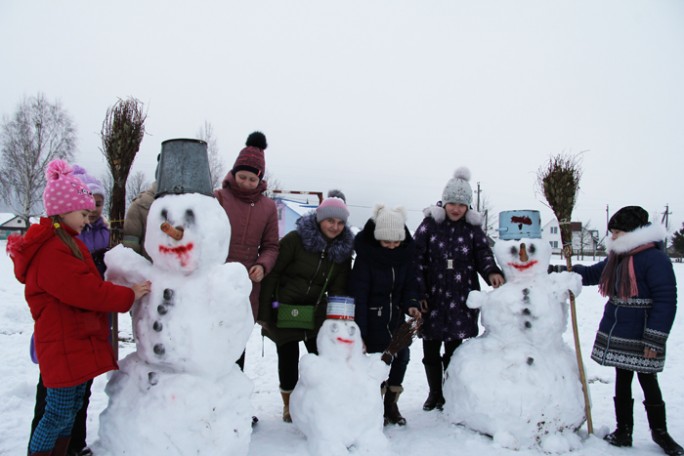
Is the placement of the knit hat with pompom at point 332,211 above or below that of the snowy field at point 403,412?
above

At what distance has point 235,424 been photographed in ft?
8.84

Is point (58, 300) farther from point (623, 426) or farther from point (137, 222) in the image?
point (623, 426)

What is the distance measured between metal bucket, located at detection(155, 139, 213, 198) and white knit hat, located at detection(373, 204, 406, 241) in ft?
4.24

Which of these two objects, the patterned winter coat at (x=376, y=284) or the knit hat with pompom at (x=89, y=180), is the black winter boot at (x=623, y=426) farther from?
the knit hat with pompom at (x=89, y=180)

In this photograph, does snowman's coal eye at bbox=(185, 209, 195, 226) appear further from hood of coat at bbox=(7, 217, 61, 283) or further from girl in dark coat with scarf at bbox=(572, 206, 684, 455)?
girl in dark coat with scarf at bbox=(572, 206, 684, 455)

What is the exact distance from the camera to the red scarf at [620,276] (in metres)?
3.36

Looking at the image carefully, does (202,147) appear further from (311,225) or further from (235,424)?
(235,424)

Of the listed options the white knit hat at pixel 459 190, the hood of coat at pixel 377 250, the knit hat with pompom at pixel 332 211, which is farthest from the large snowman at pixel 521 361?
the knit hat with pompom at pixel 332 211

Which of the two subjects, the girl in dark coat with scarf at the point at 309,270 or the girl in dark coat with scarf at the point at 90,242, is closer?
the girl in dark coat with scarf at the point at 90,242

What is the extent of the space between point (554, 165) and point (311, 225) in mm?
2383

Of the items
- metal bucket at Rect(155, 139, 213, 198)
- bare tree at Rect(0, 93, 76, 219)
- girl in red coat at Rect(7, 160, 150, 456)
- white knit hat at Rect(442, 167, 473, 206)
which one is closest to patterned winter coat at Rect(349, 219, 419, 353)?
white knit hat at Rect(442, 167, 473, 206)

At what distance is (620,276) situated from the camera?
3.44m

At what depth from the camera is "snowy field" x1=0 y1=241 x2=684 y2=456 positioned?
3197mm

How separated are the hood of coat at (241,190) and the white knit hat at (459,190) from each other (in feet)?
4.90
